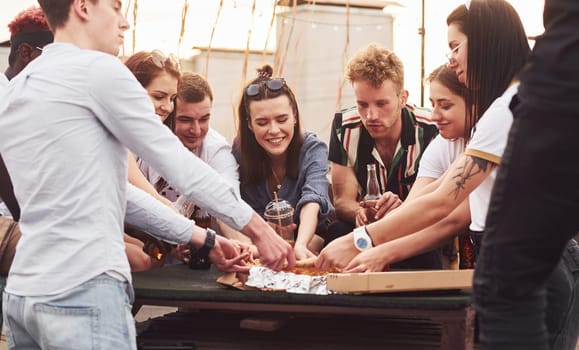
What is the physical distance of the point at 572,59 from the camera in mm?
1104

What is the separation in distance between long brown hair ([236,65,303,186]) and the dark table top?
826mm

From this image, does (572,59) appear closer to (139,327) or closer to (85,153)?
(85,153)

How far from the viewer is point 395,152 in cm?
357

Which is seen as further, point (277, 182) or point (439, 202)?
point (277, 182)

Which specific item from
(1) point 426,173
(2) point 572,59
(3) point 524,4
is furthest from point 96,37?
(3) point 524,4

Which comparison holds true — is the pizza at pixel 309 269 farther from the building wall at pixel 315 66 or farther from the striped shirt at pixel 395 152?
the building wall at pixel 315 66

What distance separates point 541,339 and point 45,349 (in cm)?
96

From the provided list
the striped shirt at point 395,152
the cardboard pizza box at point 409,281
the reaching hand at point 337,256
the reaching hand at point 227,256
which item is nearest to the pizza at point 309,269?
the reaching hand at point 337,256

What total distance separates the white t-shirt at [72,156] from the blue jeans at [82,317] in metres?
0.02

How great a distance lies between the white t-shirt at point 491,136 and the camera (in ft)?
6.41

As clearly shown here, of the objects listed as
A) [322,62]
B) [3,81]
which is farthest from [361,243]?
[322,62]

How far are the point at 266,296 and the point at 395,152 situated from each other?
1.43 metres

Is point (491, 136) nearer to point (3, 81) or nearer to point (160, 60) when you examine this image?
point (3, 81)

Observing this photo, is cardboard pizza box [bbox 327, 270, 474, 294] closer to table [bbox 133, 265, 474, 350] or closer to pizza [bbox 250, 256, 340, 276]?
table [bbox 133, 265, 474, 350]
